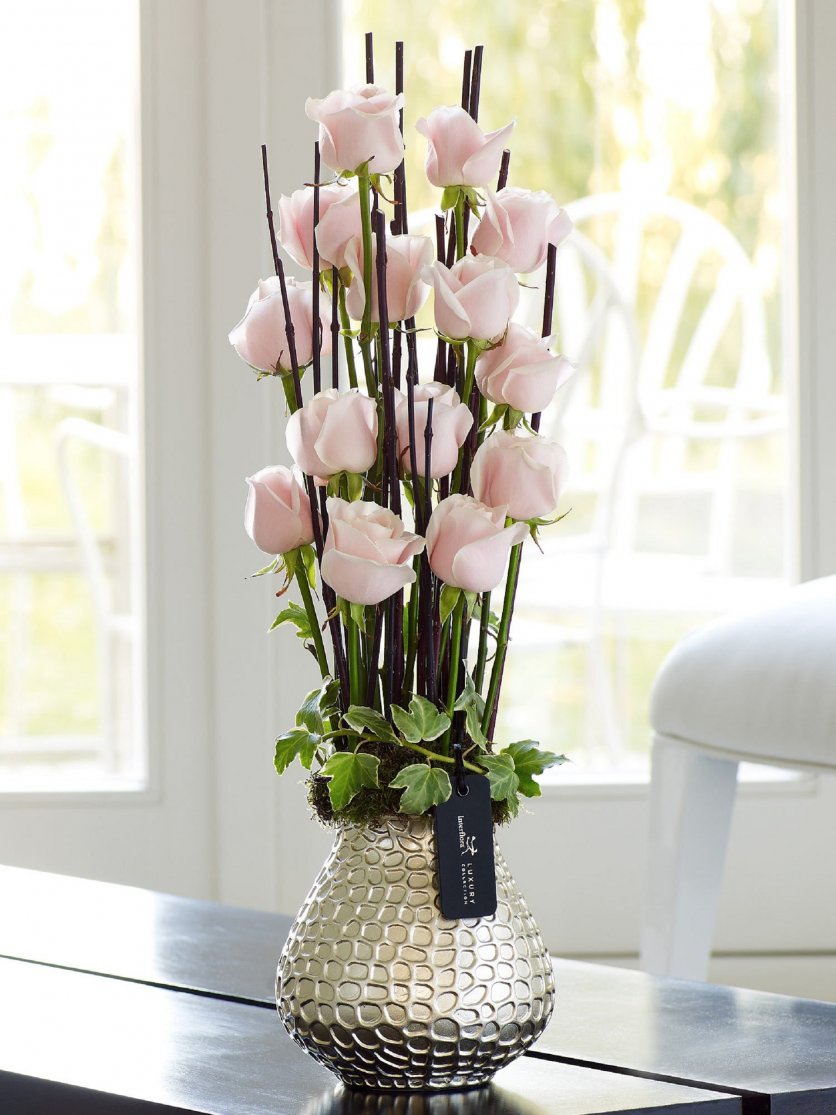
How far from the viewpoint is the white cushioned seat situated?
1046 millimetres

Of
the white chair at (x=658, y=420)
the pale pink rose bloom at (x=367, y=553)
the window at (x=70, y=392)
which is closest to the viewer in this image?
the pale pink rose bloom at (x=367, y=553)

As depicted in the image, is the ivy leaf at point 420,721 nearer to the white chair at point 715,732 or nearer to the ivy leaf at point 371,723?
the ivy leaf at point 371,723

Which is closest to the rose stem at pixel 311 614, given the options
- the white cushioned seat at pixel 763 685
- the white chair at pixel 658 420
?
the white cushioned seat at pixel 763 685

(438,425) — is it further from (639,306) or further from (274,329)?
(639,306)

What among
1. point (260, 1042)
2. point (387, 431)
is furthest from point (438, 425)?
point (260, 1042)

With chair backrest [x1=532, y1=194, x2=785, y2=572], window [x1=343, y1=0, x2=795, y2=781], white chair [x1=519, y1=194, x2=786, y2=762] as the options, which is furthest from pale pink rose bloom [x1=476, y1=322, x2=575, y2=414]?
chair backrest [x1=532, y1=194, x2=785, y2=572]

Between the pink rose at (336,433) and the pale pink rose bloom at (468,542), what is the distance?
3 centimetres

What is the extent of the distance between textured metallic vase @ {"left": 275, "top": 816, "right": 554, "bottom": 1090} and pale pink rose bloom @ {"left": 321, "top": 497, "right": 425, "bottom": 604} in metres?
0.09

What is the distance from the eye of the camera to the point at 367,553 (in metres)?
0.51

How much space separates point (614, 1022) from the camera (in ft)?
2.18

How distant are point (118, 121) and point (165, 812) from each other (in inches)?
32.2

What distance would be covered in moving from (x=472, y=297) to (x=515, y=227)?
0.13 feet

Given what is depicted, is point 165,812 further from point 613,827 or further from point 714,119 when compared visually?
point 714,119

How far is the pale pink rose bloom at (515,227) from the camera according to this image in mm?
544
